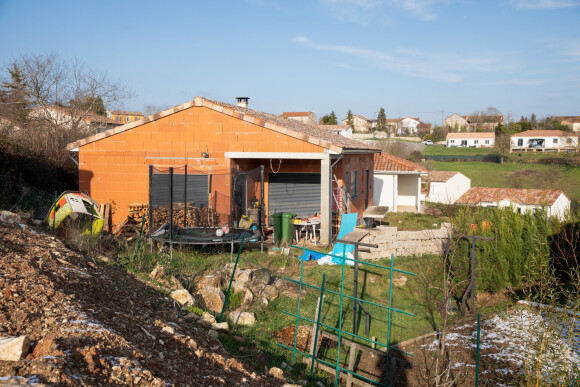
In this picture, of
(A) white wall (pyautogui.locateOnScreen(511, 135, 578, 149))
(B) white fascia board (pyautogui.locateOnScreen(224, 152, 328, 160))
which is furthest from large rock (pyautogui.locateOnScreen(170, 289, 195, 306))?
(A) white wall (pyautogui.locateOnScreen(511, 135, 578, 149))

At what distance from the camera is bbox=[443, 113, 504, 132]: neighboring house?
92.4 metres

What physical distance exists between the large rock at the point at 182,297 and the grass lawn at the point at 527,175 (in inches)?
1284

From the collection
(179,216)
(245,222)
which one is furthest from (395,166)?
(179,216)

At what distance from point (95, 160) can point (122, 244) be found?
405 centimetres

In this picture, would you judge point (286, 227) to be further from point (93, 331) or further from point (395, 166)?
point (395, 166)

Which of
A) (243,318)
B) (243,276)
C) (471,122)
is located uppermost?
(471,122)

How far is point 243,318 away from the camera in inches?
310

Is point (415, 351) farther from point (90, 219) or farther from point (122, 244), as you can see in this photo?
point (90, 219)

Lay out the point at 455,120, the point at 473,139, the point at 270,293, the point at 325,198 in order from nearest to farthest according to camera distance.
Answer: the point at 270,293, the point at 325,198, the point at 473,139, the point at 455,120

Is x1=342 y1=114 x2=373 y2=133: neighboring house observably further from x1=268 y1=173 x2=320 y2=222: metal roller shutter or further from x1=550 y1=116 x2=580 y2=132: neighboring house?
x1=268 y1=173 x2=320 y2=222: metal roller shutter

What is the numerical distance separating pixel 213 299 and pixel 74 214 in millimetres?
5588

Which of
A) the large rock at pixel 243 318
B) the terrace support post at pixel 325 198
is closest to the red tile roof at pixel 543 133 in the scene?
the terrace support post at pixel 325 198

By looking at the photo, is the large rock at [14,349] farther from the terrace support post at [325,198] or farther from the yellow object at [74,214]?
the terrace support post at [325,198]

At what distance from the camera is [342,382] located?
22.6 ft
